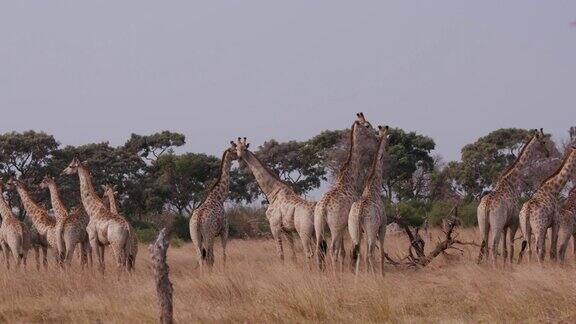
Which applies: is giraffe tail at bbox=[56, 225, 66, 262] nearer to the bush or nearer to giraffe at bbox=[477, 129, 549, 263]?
giraffe at bbox=[477, 129, 549, 263]

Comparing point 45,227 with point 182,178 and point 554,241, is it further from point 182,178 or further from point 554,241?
point 182,178

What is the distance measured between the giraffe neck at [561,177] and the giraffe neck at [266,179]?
4941 mm

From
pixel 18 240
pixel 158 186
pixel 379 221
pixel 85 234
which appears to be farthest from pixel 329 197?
pixel 158 186

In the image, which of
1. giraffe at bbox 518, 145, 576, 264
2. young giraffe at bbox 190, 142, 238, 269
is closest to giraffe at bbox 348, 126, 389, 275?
giraffe at bbox 518, 145, 576, 264

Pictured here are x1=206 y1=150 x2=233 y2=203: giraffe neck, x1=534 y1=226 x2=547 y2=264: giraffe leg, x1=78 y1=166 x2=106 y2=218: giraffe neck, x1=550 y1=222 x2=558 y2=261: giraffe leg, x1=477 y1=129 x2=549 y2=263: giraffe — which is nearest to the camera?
x1=534 y1=226 x2=547 y2=264: giraffe leg

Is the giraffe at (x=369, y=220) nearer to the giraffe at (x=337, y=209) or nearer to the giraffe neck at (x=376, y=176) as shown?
the giraffe neck at (x=376, y=176)

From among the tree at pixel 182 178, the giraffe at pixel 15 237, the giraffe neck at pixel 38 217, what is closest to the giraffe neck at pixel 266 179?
the giraffe neck at pixel 38 217

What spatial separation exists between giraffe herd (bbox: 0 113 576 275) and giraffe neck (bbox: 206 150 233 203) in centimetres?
2

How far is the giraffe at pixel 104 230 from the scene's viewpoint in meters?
16.2

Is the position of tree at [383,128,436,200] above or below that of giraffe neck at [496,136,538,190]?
above

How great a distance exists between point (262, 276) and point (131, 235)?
3728 millimetres

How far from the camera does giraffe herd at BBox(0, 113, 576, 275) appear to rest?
14500 millimetres

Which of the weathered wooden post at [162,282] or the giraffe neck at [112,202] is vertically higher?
the giraffe neck at [112,202]

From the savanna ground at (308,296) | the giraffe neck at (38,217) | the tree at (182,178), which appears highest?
the tree at (182,178)
